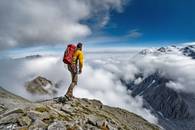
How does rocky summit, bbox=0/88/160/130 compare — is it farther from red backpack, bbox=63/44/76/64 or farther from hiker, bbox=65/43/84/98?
red backpack, bbox=63/44/76/64

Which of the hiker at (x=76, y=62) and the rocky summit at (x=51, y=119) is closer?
the rocky summit at (x=51, y=119)

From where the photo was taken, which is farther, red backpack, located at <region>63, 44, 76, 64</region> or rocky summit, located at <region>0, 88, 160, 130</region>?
red backpack, located at <region>63, 44, 76, 64</region>

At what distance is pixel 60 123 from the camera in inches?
1118

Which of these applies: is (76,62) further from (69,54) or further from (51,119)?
(51,119)

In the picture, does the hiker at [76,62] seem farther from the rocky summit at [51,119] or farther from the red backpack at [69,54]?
the rocky summit at [51,119]

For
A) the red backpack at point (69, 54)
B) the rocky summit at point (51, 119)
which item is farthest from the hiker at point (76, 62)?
the rocky summit at point (51, 119)

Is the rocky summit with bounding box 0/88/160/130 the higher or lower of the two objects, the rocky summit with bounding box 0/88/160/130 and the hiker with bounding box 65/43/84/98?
the lower

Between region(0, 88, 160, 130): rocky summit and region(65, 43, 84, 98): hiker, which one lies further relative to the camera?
region(65, 43, 84, 98): hiker

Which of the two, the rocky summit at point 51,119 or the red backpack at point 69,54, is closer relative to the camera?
the rocky summit at point 51,119

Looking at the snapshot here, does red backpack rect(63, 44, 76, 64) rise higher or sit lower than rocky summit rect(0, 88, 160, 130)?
higher

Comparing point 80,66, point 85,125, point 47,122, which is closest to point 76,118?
point 85,125

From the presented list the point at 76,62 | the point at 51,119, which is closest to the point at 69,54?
the point at 76,62

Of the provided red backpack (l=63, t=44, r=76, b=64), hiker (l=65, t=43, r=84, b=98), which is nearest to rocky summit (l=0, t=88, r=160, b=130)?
hiker (l=65, t=43, r=84, b=98)

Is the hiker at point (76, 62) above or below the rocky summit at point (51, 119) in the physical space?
above
